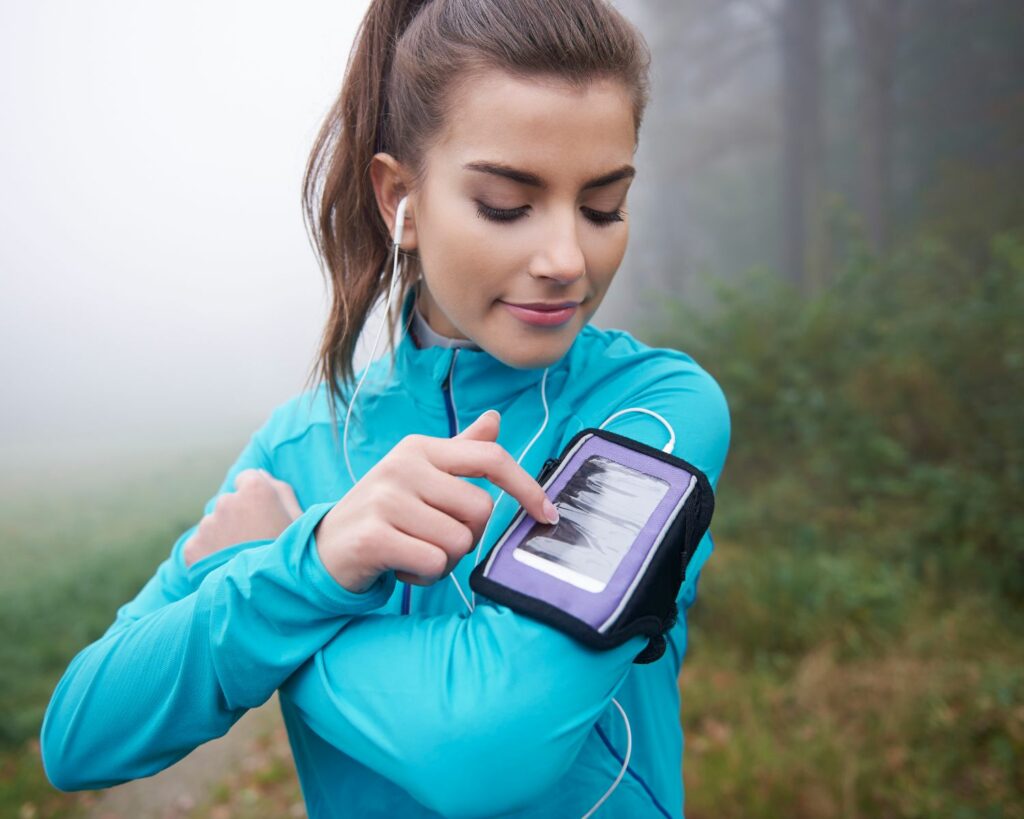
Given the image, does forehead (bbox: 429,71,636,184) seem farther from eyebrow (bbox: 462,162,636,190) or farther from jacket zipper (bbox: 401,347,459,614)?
jacket zipper (bbox: 401,347,459,614)

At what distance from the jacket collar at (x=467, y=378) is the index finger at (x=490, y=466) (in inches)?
14.9

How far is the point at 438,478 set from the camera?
995 mm

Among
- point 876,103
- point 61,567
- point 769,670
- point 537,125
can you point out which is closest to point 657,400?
point 537,125

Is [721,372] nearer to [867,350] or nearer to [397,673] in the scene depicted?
[867,350]

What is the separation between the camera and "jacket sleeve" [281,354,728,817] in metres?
0.93

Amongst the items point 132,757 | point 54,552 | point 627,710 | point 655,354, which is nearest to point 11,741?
point 54,552

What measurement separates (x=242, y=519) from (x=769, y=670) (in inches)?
116

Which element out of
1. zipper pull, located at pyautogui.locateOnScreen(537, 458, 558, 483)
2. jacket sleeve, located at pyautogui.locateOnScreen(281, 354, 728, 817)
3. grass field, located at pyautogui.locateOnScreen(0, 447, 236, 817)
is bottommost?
grass field, located at pyautogui.locateOnScreen(0, 447, 236, 817)

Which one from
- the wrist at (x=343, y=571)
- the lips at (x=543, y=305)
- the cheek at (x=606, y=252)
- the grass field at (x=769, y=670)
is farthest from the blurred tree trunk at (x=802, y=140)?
the wrist at (x=343, y=571)

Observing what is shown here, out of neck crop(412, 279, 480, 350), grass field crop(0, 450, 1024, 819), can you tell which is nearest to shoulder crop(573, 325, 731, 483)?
neck crop(412, 279, 480, 350)

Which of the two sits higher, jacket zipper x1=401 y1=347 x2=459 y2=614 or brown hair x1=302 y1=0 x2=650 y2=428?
brown hair x1=302 y1=0 x2=650 y2=428

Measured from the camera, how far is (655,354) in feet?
4.51

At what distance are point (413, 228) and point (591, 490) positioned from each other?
59cm

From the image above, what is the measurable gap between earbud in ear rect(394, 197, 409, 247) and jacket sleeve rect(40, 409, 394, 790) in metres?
0.53
